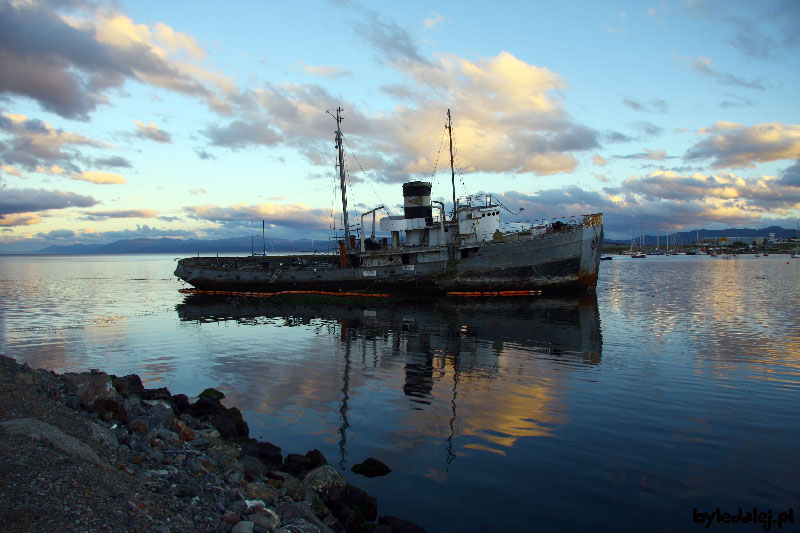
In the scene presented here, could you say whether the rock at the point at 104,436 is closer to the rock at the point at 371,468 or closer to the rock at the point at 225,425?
the rock at the point at 225,425

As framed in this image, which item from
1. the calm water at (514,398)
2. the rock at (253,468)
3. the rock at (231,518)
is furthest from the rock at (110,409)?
the rock at (231,518)

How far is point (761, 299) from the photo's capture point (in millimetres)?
39156

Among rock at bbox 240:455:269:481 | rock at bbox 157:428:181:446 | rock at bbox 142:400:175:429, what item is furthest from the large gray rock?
rock at bbox 240:455:269:481

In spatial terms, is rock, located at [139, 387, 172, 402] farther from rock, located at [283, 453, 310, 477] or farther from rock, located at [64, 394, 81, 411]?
rock, located at [283, 453, 310, 477]

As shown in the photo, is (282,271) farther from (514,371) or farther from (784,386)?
(784,386)

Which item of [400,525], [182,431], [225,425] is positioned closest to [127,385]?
[225,425]

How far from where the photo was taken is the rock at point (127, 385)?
1181 centimetres

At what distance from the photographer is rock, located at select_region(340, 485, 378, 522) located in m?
8.02

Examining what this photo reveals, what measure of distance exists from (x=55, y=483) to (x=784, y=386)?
17.9 meters

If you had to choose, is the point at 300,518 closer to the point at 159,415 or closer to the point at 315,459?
the point at 315,459

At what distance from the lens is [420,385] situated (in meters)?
15.9

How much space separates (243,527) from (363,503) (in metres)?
2.45

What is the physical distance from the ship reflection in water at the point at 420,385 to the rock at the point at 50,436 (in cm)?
464

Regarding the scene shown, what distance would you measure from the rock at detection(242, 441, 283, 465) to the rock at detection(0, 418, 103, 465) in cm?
331
